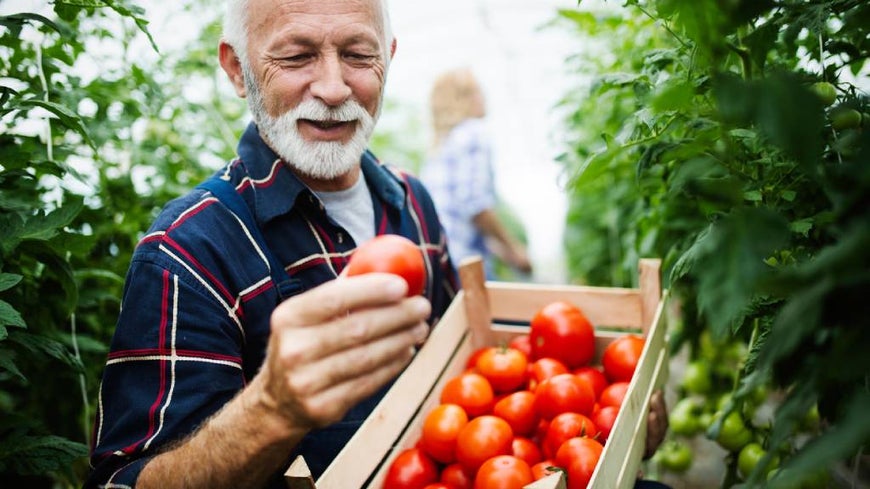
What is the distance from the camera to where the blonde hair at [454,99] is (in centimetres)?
442

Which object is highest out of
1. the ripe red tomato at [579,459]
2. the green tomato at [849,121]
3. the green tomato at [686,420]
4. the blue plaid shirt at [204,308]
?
the green tomato at [849,121]

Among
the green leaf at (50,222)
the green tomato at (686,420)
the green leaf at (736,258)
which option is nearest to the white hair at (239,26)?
the green leaf at (50,222)

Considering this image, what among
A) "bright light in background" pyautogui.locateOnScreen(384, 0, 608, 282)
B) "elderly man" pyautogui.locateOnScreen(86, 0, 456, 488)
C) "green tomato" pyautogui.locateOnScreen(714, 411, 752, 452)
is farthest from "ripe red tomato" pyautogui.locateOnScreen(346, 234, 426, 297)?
"bright light in background" pyautogui.locateOnScreen(384, 0, 608, 282)

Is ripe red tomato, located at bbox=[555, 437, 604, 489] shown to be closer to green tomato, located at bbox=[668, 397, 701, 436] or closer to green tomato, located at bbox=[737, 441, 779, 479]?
green tomato, located at bbox=[737, 441, 779, 479]

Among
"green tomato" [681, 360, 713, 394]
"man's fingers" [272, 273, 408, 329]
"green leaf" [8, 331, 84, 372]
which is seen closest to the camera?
"man's fingers" [272, 273, 408, 329]

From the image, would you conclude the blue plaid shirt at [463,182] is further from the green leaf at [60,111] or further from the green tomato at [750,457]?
the green leaf at [60,111]

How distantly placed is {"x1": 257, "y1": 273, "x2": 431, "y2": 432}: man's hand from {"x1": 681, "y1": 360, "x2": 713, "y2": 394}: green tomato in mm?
1797

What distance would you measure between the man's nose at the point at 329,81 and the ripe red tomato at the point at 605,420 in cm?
105

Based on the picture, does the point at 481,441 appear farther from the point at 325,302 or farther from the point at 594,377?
the point at 325,302

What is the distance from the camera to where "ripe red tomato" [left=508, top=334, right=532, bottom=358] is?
6.11ft

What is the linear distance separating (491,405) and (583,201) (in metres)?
2.39

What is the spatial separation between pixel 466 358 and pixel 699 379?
1.18m

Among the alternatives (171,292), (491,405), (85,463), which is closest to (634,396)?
(491,405)

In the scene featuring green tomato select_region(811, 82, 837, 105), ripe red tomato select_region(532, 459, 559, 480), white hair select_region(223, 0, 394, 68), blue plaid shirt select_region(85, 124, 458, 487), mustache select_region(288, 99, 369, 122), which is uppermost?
white hair select_region(223, 0, 394, 68)
